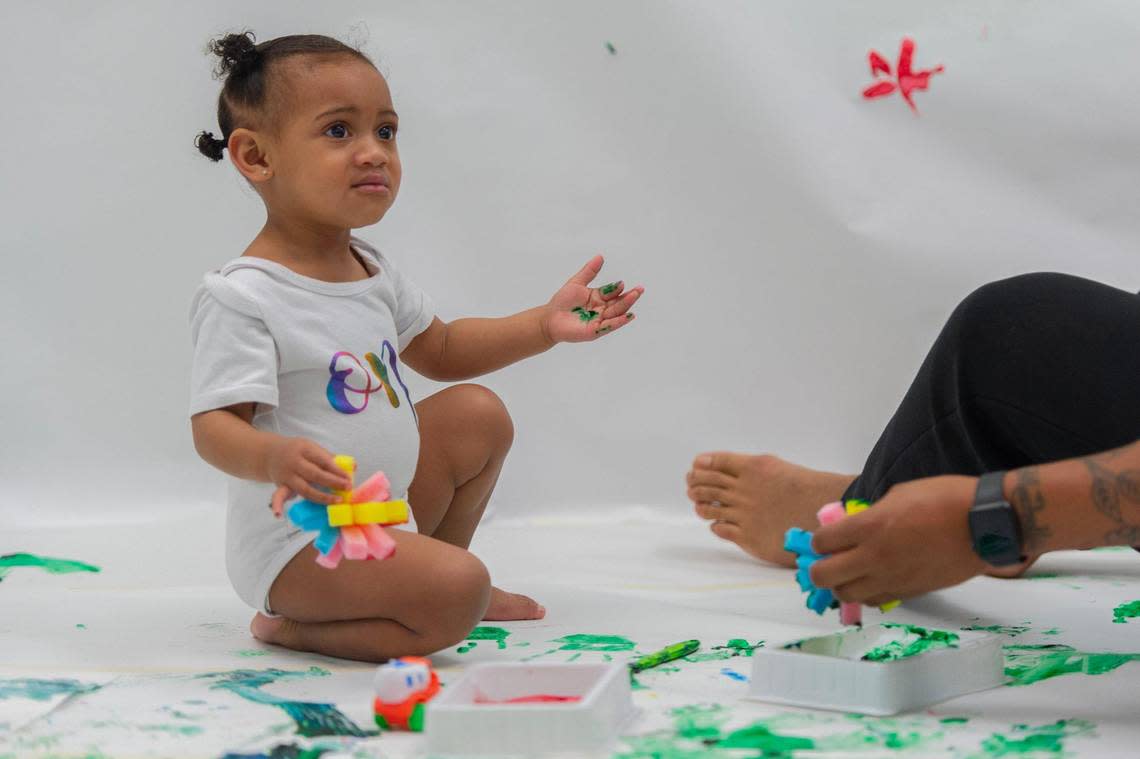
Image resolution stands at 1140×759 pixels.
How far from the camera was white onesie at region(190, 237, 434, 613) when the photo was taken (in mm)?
1205

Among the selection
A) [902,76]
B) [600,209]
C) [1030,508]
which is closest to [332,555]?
[1030,508]

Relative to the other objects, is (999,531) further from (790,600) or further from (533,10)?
(533,10)

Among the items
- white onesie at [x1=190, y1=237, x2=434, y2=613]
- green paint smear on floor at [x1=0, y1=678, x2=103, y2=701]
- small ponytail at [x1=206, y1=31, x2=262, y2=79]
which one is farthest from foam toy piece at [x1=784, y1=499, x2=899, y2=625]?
small ponytail at [x1=206, y1=31, x2=262, y2=79]

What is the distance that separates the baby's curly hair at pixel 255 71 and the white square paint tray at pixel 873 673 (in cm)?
63

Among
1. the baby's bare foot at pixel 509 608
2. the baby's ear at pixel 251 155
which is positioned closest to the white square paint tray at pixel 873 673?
the baby's bare foot at pixel 509 608

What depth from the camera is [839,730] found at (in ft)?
3.22

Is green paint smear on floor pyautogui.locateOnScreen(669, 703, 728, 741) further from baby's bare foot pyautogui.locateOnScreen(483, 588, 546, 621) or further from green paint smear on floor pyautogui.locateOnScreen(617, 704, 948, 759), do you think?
baby's bare foot pyautogui.locateOnScreen(483, 588, 546, 621)

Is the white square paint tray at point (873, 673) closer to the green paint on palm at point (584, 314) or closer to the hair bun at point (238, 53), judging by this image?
the green paint on palm at point (584, 314)

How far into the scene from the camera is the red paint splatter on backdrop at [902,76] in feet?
6.38

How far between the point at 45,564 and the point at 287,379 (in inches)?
21.6

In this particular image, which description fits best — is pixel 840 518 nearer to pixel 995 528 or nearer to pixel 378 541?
pixel 995 528

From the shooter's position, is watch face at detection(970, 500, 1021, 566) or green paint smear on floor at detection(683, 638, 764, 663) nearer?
watch face at detection(970, 500, 1021, 566)

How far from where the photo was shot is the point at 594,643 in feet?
4.14

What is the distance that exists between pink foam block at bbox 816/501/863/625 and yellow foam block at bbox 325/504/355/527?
32 centimetres
